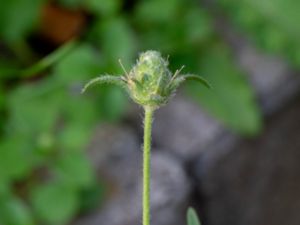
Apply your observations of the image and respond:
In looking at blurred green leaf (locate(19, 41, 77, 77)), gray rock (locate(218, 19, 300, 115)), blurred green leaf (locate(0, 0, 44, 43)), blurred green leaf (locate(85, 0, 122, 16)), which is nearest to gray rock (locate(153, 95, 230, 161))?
gray rock (locate(218, 19, 300, 115))

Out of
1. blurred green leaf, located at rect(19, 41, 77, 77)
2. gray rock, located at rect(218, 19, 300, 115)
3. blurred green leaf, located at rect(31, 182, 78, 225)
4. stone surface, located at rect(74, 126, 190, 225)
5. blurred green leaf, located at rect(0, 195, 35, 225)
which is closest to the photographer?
blurred green leaf, located at rect(19, 41, 77, 77)

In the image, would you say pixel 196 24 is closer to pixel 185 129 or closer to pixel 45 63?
pixel 185 129

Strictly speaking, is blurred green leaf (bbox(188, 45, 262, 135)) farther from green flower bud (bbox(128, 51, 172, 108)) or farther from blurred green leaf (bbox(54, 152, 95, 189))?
green flower bud (bbox(128, 51, 172, 108))

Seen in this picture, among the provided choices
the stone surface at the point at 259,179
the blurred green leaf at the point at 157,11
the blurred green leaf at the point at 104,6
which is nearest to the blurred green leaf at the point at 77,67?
the blurred green leaf at the point at 104,6

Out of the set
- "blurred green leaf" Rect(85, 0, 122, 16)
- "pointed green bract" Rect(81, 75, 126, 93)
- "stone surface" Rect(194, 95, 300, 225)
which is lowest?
"pointed green bract" Rect(81, 75, 126, 93)

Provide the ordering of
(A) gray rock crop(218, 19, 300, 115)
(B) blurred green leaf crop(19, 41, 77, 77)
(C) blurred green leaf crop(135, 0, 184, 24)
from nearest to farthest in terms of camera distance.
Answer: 1. (B) blurred green leaf crop(19, 41, 77, 77)
2. (C) blurred green leaf crop(135, 0, 184, 24)
3. (A) gray rock crop(218, 19, 300, 115)

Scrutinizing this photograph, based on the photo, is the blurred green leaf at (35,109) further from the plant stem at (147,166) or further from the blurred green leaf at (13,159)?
the plant stem at (147,166)

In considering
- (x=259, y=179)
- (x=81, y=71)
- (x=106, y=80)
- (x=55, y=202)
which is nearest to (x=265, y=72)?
(x=259, y=179)
